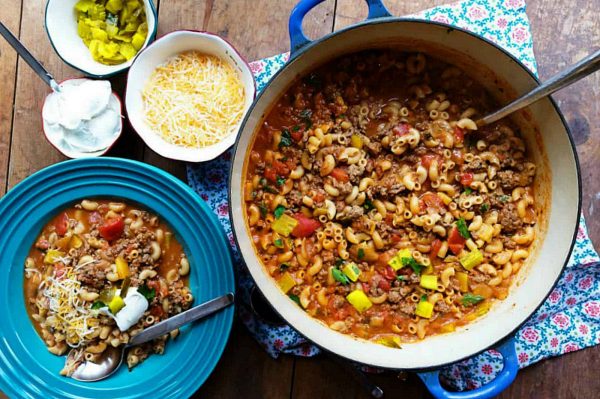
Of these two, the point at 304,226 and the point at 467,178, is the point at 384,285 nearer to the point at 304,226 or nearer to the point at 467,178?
the point at 304,226

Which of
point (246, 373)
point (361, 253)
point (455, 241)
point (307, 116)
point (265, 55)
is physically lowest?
point (246, 373)

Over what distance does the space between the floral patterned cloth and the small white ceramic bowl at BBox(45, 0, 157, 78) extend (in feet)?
2.14

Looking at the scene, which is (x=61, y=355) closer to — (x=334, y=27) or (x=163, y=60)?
(x=163, y=60)

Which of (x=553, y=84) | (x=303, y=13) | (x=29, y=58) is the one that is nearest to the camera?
(x=553, y=84)

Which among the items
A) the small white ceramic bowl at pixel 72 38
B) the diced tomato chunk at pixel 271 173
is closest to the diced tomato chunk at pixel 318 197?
the diced tomato chunk at pixel 271 173

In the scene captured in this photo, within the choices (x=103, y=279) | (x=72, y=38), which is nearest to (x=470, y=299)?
(x=103, y=279)

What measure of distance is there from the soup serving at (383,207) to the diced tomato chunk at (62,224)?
928mm

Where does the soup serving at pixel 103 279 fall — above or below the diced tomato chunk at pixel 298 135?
below

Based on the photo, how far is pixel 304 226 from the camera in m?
3.04

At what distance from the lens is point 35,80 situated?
3.39 meters

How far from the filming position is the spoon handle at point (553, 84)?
2.26m

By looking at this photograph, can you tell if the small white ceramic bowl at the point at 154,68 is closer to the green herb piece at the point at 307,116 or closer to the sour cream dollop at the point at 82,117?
the sour cream dollop at the point at 82,117

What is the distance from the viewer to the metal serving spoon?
2.99 meters

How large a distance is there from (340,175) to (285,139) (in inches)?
A: 12.8
